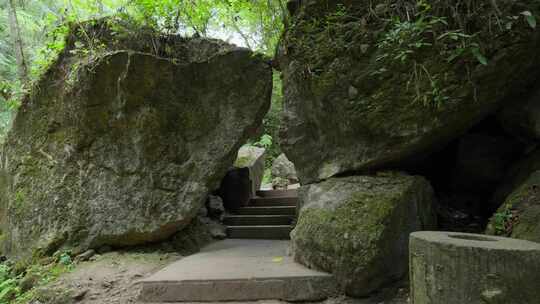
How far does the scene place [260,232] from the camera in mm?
5918

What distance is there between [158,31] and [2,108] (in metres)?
7.58

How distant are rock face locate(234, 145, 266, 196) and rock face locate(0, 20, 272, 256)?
2.78m

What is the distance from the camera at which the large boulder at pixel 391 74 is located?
127 inches

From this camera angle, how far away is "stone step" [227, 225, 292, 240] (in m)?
5.74

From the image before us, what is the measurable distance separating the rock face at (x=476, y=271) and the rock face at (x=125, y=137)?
328 cm

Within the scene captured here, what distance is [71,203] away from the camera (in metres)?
4.69

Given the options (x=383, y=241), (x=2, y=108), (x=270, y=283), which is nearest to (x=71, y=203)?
(x=270, y=283)

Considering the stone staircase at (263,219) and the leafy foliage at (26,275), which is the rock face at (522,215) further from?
the leafy foliage at (26,275)

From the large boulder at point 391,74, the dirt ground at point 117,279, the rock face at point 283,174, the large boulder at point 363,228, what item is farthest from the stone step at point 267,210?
the rock face at point 283,174

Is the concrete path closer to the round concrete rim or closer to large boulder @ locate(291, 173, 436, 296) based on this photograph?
large boulder @ locate(291, 173, 436, 296)

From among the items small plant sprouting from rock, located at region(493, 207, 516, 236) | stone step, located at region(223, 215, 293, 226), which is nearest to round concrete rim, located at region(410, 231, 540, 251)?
small plant sprouting from rock, located at region(493, 207, 516, 236)

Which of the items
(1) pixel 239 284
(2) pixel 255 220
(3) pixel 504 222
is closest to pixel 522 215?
(3) pixel 504 222

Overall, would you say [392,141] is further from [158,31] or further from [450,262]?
[158,31]

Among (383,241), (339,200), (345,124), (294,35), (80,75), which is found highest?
(294,35)
